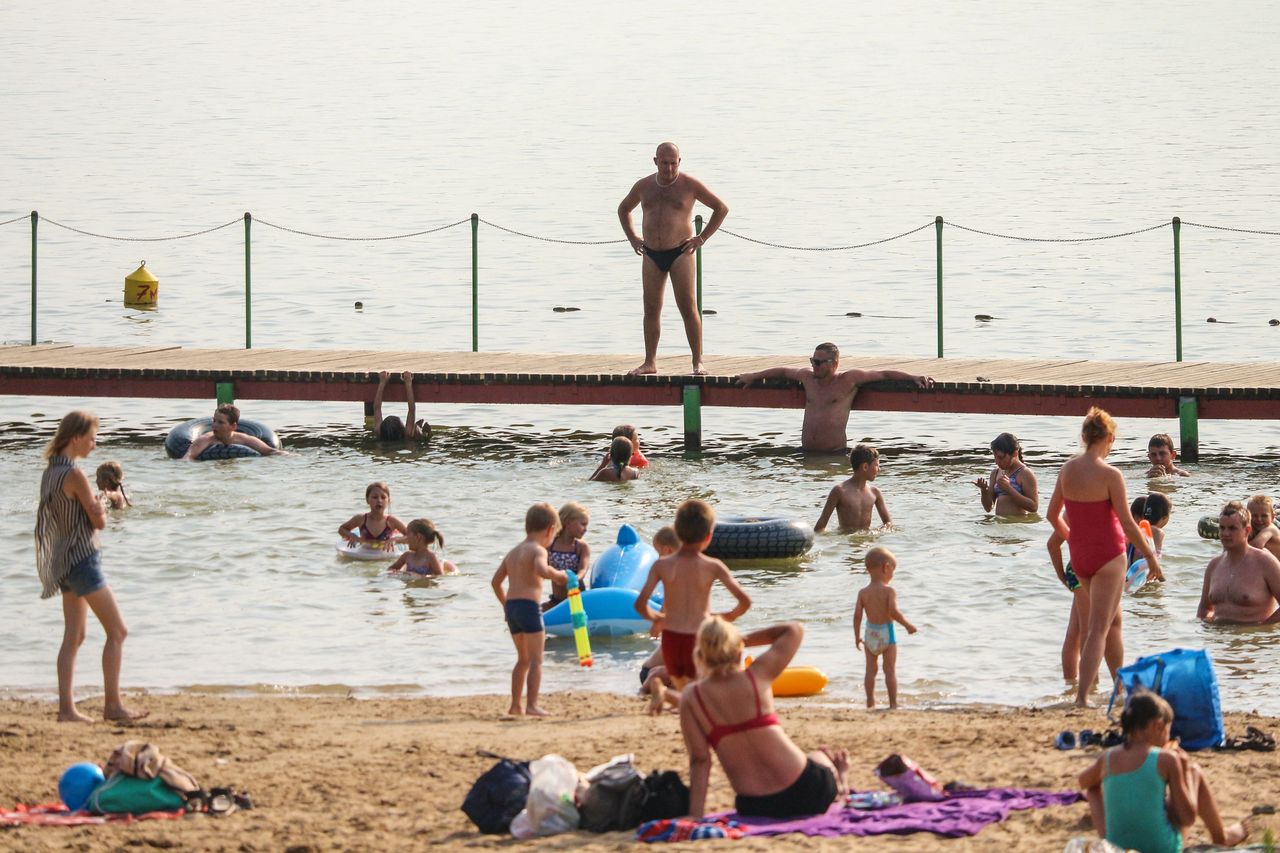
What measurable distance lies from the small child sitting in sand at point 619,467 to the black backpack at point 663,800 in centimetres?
1063

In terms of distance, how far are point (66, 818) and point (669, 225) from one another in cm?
1178

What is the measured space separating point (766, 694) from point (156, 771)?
2.67 metres

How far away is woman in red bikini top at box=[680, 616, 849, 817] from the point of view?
821 centimetres

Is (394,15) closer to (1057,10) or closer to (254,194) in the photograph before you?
(1057,10)

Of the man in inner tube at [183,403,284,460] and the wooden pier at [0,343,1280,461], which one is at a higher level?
the wooden pier at [0,343,1280,461]

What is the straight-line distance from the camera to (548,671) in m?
12.9

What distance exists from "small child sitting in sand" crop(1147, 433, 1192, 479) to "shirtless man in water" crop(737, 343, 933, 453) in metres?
2.29

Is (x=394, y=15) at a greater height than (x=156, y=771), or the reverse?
(x=394, y=15)

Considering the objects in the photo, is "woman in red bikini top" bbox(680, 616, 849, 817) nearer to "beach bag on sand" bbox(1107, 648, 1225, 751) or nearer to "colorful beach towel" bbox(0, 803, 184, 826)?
"beach bag on sand" bbox(1107, 648, 1225, 751)

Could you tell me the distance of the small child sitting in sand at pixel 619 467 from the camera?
62.7 feet

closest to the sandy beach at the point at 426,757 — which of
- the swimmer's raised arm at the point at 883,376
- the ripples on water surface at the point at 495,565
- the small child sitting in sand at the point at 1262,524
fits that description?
the ripples on water surface at the point at 495,565

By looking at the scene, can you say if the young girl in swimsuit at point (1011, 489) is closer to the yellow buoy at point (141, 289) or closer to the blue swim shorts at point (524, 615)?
the blue swim shorts at point (524, 615)

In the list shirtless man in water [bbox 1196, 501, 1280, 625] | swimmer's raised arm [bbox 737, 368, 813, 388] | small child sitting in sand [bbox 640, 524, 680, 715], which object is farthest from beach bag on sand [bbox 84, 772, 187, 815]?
swimmer's raised arm [bbox 737, 368, 813, 388]

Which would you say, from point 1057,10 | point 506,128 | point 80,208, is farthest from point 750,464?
point 1057,10
